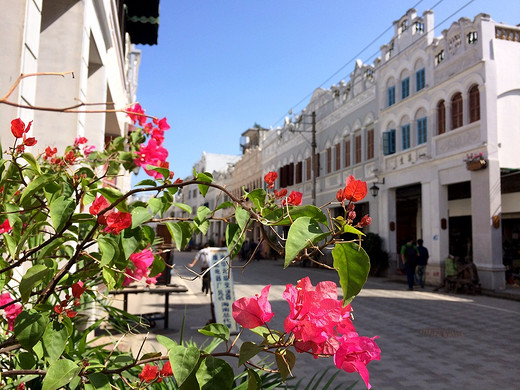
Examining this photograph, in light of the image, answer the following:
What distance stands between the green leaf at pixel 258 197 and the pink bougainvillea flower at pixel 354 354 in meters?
0.38

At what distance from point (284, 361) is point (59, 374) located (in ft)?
2.01

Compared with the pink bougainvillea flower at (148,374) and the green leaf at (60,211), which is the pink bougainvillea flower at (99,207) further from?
the pink bougainvillea flower at (148,374)

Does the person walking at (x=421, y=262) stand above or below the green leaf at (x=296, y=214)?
below

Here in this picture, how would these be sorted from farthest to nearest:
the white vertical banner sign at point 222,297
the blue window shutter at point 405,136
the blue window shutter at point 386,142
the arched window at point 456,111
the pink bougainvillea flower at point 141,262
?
the blue window shutter at point 386,142 → the blue window shutter at point 405,136 → the arched window at point 456,111 → the white vertical banner sign at point 222,297 → the pink bougainvillea flower at point 141,262

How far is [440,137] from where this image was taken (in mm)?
16016

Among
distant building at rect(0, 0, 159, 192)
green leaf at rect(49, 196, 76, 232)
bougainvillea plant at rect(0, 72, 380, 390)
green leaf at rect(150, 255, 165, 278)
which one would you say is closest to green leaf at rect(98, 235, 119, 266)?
bougainvillea plant at rect(0, 72, 380, 390)

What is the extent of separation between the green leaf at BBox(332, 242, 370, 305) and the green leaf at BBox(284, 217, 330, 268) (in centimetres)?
5

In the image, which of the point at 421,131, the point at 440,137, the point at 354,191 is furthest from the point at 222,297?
the point at 421,131

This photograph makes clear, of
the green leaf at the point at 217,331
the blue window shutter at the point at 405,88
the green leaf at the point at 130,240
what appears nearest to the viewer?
the green leaf at the point at 217,331

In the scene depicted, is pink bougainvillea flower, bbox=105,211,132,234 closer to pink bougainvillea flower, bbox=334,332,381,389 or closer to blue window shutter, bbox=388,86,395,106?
pink bougainvillea flower, bbox=334,332,381,389

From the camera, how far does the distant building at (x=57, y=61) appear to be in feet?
8.72

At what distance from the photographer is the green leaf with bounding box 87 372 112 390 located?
1.31m

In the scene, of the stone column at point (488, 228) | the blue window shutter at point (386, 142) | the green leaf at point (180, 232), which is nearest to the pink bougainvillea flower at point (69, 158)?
the green leaf at point (180, 232)

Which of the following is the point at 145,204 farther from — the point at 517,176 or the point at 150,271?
the point at 517,176
